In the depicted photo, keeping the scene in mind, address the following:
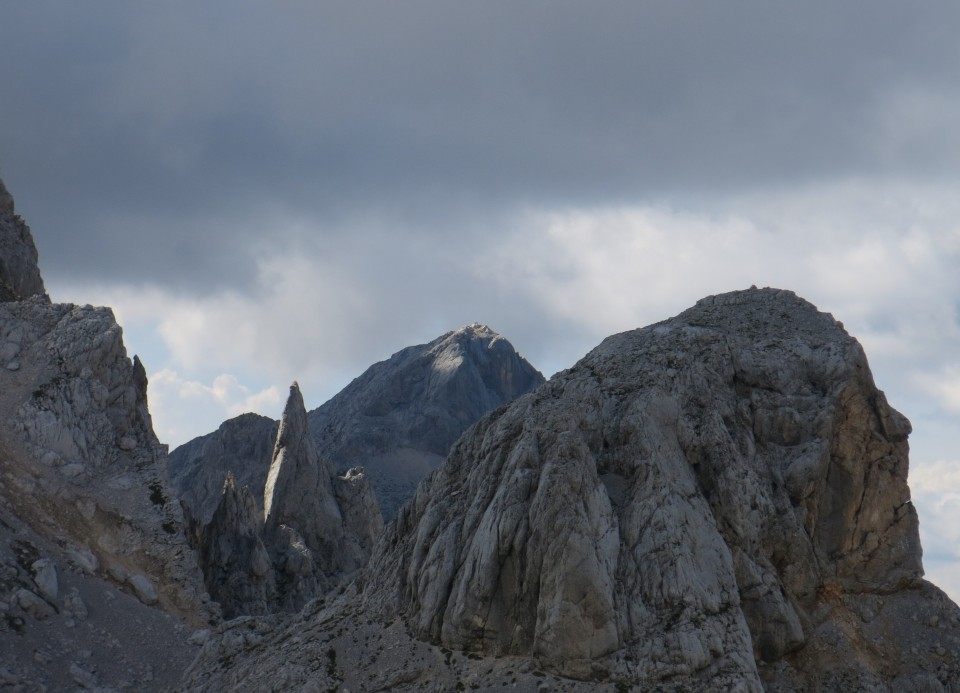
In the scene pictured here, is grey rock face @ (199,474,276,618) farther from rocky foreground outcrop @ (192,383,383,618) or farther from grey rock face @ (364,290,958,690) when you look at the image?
grey rock face @ (364,290,958,690)

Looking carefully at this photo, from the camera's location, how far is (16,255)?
11394 cm

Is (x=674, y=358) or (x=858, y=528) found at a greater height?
(x=674, y=358)

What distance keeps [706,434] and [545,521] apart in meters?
14.1

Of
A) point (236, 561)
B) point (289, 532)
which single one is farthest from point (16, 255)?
point (289, 532)

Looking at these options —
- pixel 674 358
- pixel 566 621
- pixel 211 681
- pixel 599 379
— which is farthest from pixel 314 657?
pixel 674 358

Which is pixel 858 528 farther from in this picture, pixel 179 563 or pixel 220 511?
pixel 220 511

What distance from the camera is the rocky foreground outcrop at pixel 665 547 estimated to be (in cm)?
5631

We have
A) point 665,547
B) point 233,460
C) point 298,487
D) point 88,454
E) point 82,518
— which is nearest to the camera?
point 665,547

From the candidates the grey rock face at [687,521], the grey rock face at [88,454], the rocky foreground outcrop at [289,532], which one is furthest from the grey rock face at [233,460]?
the grey rock face at [687,521]

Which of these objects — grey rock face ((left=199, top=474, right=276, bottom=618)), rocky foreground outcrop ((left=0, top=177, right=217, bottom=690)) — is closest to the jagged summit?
grey rock face ((left=199, top=474, right=276, bottom=618))

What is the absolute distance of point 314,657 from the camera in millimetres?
62312

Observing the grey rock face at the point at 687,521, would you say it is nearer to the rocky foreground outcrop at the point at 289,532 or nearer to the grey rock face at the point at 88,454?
the grey rock face at the point at 88,454

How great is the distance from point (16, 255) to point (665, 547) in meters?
88.6

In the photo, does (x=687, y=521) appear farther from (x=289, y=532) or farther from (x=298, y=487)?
(x=298, y=487)
